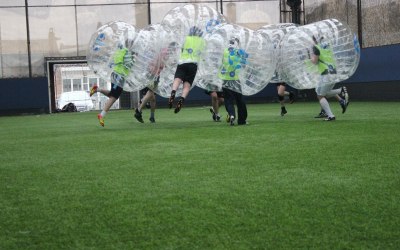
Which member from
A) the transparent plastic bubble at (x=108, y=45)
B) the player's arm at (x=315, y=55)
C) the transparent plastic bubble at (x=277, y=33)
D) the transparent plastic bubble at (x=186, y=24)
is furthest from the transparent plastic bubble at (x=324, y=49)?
the transparent plastic bubble at (x=108, y=45)

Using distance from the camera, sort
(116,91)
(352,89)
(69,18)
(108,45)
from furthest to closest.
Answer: (69,18) < (352,89) < (116,91) < (108,45)

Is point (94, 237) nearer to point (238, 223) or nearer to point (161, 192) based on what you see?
point (238, 223)

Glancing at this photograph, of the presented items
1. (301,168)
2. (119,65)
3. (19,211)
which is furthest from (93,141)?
(19,211)

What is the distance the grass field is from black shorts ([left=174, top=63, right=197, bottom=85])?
318cm

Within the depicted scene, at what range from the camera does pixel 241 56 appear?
30.5 feet

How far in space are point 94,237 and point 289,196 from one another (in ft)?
4.25

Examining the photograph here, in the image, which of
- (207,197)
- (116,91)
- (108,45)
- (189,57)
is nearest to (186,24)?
(189,57)

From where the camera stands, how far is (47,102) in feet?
74.8

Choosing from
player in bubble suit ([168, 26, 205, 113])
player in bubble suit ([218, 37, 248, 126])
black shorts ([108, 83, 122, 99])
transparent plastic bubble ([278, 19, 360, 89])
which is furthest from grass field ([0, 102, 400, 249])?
black shorts ([108, 83, 122, 99])

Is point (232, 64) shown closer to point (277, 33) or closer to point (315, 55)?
point (315, 55)

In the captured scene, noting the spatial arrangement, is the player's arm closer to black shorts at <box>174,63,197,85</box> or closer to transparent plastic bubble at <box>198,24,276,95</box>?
transparent plastic bubble at <box>198,24,276,95</box>

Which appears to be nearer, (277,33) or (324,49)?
(324,49)

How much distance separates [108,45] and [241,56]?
7.62 feet

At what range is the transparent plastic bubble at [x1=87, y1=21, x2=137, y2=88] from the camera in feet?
31.9
